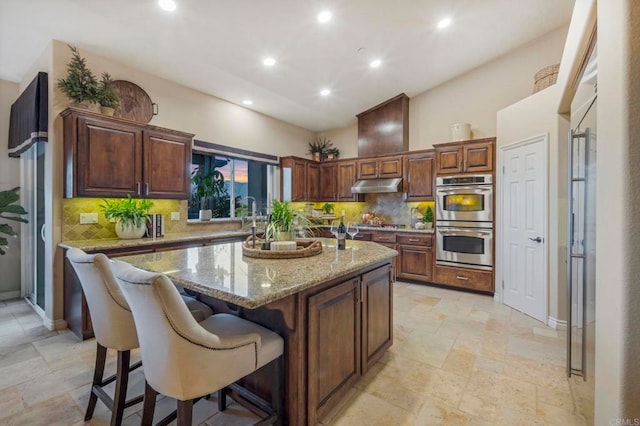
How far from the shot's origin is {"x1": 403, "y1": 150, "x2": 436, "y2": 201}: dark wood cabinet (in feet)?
16.2

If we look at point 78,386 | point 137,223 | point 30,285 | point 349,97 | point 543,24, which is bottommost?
point 78,386

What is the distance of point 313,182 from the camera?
626cm

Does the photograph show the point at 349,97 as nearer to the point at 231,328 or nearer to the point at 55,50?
the point at 55,50

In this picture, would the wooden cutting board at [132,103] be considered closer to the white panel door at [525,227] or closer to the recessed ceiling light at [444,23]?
the recessed ceiling light at [444,23]

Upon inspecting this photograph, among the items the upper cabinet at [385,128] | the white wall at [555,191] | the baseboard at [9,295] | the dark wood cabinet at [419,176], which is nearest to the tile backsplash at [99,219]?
the baseboard at [9,295]

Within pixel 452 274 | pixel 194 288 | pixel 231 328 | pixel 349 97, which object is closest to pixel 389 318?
pixel 231 328

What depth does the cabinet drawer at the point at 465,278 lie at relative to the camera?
167 inches

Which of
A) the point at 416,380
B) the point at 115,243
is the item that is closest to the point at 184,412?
the point at 416,380

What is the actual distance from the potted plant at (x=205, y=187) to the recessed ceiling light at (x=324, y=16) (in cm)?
293

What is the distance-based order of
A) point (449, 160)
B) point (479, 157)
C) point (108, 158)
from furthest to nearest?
point (449, 160), point (479, 157), point (108, 158)

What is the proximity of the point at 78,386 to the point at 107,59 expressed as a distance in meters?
3.51

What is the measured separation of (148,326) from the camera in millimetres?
1242

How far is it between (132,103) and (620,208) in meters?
4.62

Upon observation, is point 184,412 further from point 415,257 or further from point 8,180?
point 8,180
